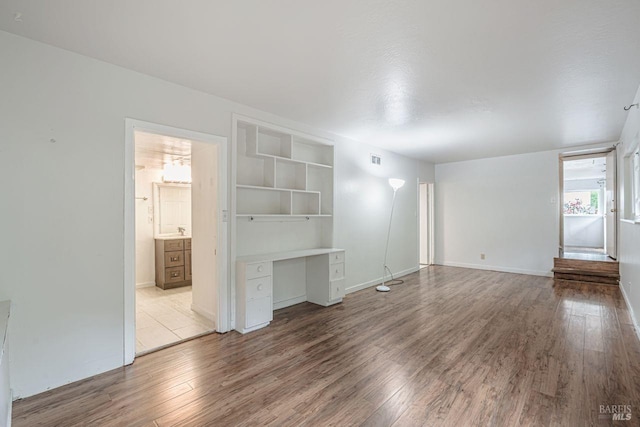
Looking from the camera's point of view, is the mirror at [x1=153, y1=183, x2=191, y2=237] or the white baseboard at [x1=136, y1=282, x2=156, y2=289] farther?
the mirror at [x1=153, y1=183, x2=191, y2=237]

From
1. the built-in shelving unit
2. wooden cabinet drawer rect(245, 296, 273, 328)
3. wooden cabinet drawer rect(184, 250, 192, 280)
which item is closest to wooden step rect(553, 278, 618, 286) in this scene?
the built-in shelving unit

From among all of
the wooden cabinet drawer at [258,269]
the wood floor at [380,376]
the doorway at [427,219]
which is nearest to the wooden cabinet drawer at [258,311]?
the wood floor at [380,376]

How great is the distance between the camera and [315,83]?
9.42 ft

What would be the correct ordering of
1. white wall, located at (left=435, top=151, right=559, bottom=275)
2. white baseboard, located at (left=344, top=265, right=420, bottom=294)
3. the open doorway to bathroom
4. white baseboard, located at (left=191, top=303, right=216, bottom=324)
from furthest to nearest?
white wall, located at (left=435, top=151, right=559, bottom=275) → white baseboard, located at (left=344, top=265, right=420, bottom=294) → white baseboard, located at (left=191, top=303, right=216, bottom=324) → the open doorway to bathroom

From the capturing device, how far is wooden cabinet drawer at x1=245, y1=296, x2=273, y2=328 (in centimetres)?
326

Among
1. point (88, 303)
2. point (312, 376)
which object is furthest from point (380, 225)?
point (88, 303)

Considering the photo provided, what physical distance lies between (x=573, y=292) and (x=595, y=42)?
4.28 metres

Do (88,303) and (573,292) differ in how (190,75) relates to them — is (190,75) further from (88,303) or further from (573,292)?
(573,292)

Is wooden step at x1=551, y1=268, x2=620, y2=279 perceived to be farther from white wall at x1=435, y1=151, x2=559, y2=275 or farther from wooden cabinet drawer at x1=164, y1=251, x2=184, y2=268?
wooden cabinet drawer at x1=164, y1=251, x2=184, y2=268

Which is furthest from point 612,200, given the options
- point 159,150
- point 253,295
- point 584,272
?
point 159,150

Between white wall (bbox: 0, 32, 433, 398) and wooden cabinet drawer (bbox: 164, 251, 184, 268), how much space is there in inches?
114

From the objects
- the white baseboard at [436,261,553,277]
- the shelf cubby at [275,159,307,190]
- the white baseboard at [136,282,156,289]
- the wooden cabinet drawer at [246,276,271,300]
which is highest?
the shelf cubby at [275,159,307,190]

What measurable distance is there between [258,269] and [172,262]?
274cm

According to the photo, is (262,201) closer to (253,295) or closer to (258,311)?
(253,295)
